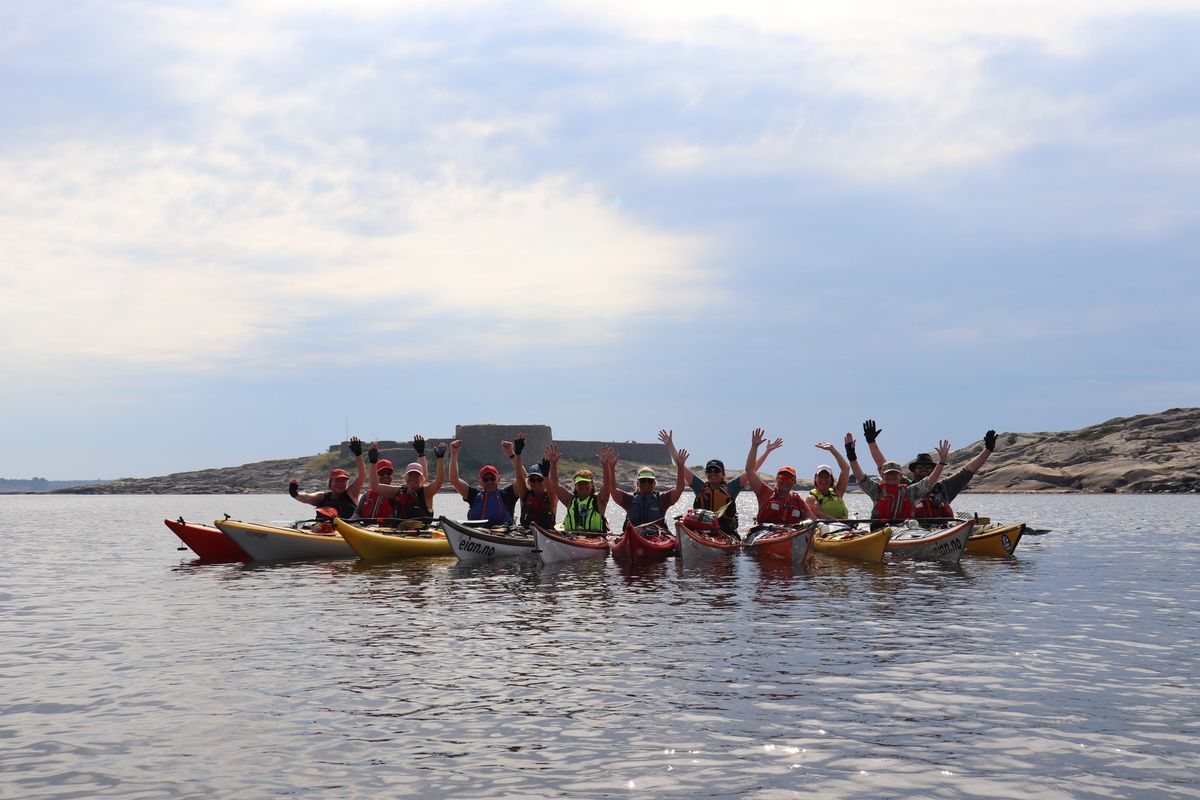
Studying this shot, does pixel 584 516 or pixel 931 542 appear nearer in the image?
pixel 931 542

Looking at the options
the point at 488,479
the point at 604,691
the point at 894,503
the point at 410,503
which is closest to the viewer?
the point at 604,691

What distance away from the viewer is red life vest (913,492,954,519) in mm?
25328

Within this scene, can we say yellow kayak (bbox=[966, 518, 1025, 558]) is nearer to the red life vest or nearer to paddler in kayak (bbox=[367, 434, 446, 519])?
the red life vest

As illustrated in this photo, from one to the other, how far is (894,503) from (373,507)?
1324 cm

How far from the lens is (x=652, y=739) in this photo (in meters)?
8.62

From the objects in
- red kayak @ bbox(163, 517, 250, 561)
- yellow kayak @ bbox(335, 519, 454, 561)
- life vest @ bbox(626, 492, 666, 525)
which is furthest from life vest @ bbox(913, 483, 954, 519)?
red kayak @ bbox(163, 517, 250, 561)

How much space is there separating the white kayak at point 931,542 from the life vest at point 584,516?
7221 mm

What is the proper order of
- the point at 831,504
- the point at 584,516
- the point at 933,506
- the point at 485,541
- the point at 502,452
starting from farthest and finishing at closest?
the point at 502,452, the point at 831,504, the point at 584,516, the point at 933,506, the point at 485,541

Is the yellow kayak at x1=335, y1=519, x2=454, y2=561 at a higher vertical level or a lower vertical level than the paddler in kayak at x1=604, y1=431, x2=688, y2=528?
lower

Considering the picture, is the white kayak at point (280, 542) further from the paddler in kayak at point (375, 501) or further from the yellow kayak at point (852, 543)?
the yellow kayak at point (852, 543)

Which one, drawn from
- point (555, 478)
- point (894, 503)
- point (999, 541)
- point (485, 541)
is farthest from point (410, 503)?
point (999, 541)

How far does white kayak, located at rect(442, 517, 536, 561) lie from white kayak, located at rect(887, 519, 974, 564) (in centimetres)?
896

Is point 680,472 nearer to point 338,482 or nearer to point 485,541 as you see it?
point 485,541

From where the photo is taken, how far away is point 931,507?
25.4m
